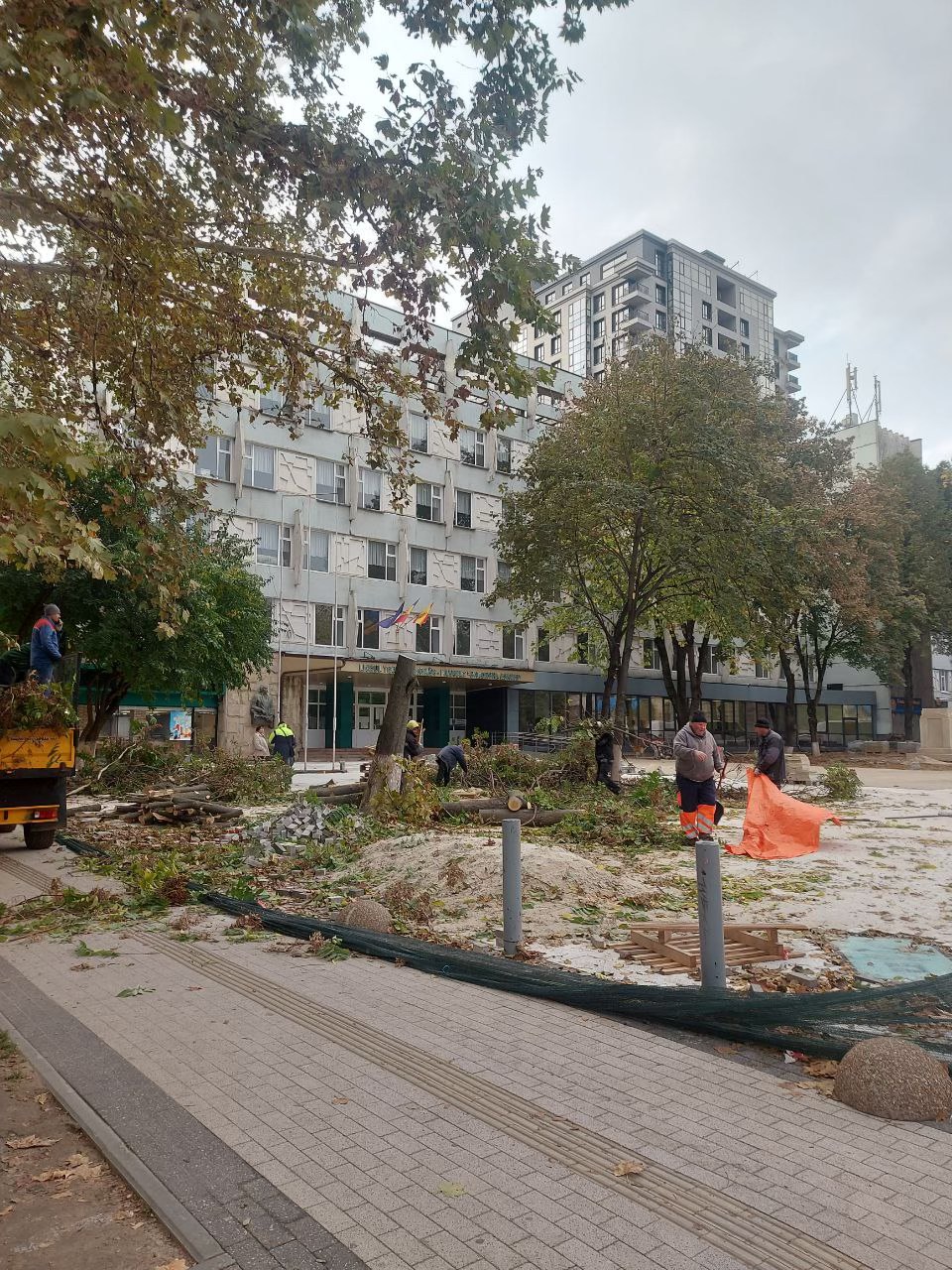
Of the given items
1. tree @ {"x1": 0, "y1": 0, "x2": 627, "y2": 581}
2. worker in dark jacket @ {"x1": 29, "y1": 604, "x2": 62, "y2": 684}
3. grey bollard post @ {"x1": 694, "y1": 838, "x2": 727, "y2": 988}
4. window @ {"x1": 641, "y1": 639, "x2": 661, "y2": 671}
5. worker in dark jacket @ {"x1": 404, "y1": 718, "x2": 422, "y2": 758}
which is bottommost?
grey bollard post @ {"x1": 694, "y1": 838, "x2": 727, "y2": 988}

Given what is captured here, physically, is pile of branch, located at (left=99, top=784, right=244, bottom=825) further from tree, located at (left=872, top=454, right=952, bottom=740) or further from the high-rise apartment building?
the high-rise apartment building

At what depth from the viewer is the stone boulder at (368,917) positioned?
23.8 ft

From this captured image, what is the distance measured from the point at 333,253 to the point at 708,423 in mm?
18999

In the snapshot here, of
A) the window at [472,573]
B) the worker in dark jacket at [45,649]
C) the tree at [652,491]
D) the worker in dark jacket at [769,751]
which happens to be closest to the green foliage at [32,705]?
the worker in dark jacket at [45,649]

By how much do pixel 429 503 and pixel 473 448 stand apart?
14.6ft

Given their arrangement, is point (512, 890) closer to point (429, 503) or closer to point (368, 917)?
point (368, 917)

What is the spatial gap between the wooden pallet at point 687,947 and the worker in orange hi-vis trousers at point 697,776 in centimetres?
588

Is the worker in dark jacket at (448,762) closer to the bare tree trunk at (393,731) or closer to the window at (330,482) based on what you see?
the bare tree trunk at (393,731)

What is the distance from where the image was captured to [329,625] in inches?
1598

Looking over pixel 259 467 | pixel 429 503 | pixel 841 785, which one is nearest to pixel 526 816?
pixel 841 785

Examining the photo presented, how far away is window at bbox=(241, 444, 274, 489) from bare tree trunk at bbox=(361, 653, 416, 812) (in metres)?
25.7

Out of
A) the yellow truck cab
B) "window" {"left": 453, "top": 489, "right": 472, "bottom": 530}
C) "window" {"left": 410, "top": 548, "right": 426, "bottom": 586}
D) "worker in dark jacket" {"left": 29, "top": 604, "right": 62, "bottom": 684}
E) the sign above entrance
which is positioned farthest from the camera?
"window" {"left": 453, "top": 489, "right": 472, "bottom": 530}

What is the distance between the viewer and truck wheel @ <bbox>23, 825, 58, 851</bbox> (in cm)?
1230

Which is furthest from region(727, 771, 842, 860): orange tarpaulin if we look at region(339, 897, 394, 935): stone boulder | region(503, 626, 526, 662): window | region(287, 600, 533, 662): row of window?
region(503, 626, 526, 662): window
